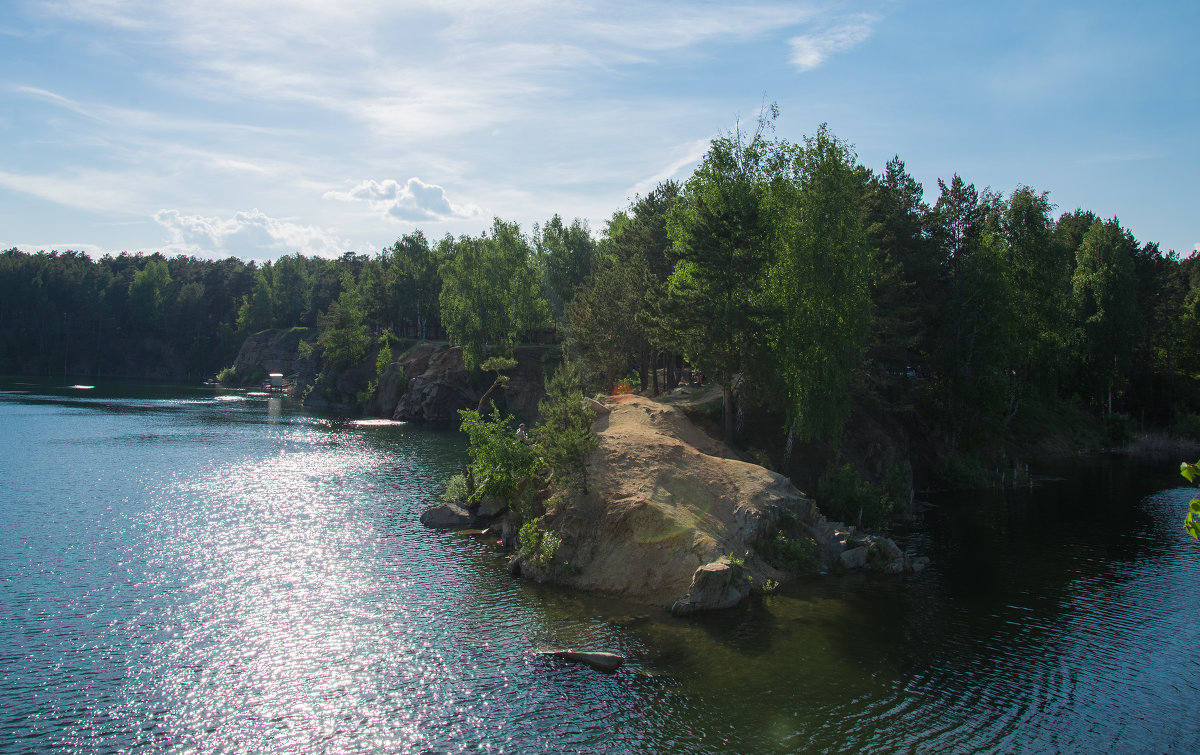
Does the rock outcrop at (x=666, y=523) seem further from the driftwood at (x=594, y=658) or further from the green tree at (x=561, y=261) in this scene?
the green tree at (x=561, y=261)

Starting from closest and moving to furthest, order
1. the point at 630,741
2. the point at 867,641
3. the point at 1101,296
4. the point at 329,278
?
the point at 630,741 → the point at 867,641 → the point at 1101,296 → the point at 329,278

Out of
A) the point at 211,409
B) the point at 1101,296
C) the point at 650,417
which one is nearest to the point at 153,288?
the point at 211,409

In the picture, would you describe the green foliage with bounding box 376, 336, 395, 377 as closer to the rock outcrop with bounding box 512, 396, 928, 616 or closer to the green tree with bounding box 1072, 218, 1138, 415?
the rock outcrop with bounding box 512, 396, 928, 616

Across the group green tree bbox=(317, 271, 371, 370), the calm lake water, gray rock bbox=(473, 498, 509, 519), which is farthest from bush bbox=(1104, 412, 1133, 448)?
green tree bbox=(317, 271, 371, 370)

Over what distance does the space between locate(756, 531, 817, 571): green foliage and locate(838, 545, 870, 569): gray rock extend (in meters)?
1.40

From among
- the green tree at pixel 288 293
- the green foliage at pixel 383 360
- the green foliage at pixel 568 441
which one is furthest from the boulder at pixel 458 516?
the green tree at pixel 288 293

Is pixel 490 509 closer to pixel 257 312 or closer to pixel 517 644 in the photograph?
pixel 517 644

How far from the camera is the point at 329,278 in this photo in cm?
16850

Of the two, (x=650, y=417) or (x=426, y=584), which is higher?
(x=650, y=417)

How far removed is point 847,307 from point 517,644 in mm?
28295

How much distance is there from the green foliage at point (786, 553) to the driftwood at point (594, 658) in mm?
11858

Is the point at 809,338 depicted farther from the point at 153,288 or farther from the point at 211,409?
the point at 153,288

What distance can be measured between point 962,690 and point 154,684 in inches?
990

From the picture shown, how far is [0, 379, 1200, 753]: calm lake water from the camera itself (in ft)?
65.0
